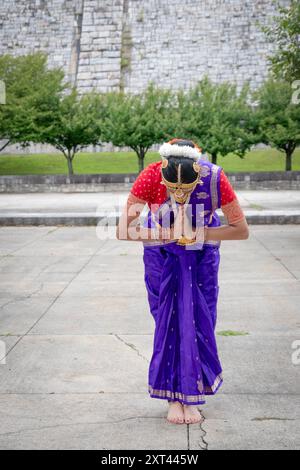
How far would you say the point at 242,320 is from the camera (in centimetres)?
745

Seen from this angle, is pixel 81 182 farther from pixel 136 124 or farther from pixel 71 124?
pixel 136 124

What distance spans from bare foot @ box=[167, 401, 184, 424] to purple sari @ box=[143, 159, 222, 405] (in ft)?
0.16

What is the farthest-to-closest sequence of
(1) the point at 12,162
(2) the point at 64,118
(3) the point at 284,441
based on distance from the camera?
(1) the point at 12,162, (2) the point at 64,118, (3) the point at 284,441

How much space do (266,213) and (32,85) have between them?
65.0ft

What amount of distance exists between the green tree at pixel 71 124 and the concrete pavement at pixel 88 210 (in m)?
6.23

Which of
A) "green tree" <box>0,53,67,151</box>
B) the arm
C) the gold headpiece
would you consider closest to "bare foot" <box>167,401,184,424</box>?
the arm

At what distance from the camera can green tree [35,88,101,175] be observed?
33.4 metres

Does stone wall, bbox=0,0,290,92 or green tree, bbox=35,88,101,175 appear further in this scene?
stone wall, bbox=0,0,290,92

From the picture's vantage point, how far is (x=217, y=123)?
33.0 m

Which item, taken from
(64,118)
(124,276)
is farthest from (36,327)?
(64,118)

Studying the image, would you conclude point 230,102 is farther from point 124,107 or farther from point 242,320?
point 242,320

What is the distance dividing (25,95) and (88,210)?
1524 centimetres

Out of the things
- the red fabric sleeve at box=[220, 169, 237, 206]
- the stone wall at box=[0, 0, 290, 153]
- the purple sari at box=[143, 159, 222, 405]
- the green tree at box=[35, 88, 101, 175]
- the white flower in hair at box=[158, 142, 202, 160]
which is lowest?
the purple sari at box=[143, 159, 222, 405]

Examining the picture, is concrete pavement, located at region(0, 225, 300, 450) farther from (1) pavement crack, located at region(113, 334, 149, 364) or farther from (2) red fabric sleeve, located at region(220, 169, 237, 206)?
(2) red fabric sleeve, located at region(220, 169, 237, 206)
